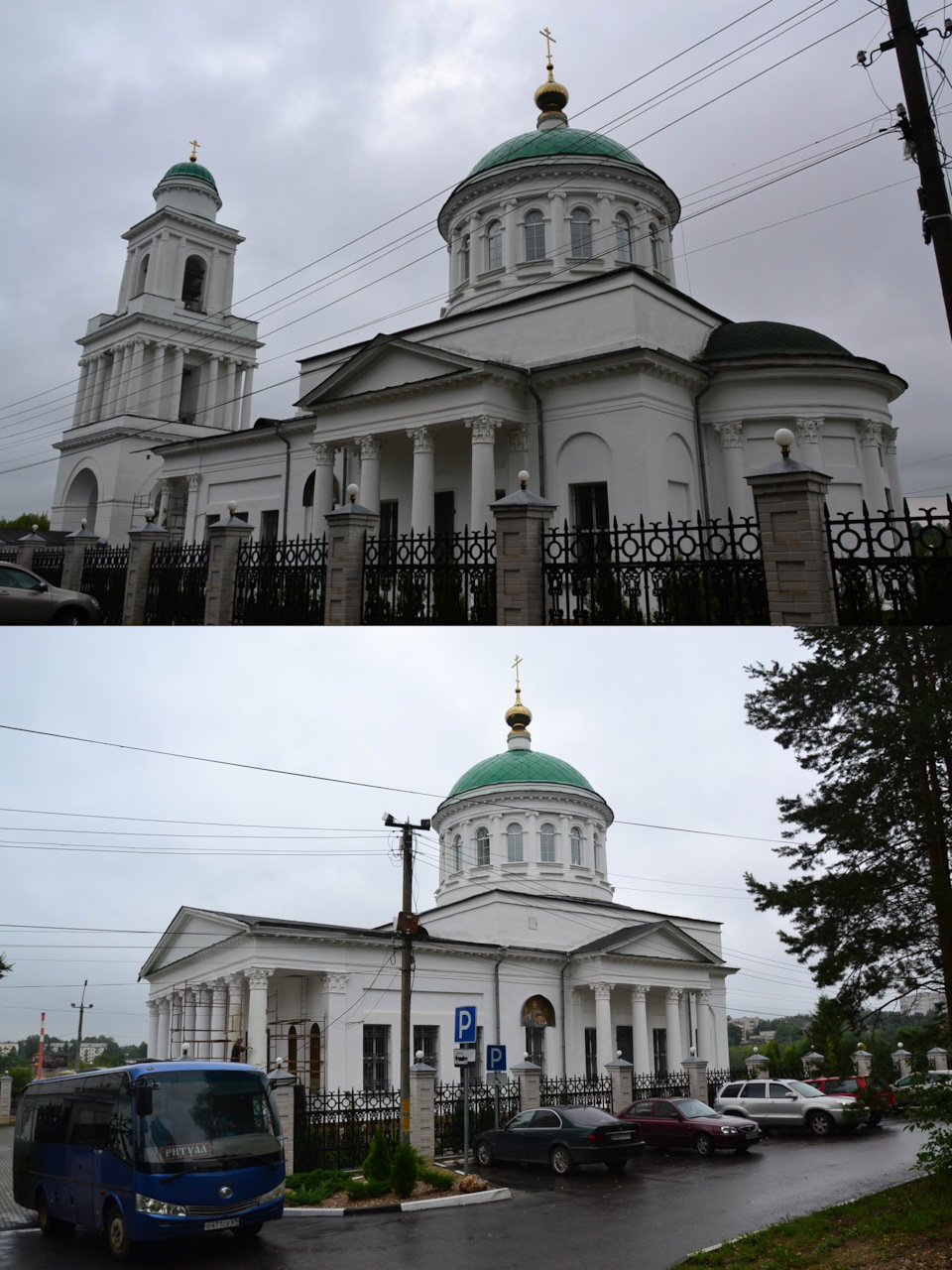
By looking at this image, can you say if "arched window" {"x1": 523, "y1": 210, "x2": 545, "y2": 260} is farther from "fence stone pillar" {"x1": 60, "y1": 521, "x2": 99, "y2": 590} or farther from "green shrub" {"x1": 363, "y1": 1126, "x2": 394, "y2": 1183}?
"green shrub" {"x1": 363, "y1": 1126, "x2": 394, "y2": 1183}

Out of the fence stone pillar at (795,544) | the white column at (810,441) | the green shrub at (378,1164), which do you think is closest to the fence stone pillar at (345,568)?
the fence stone pillar at (795,544)

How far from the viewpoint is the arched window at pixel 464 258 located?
3547 cm

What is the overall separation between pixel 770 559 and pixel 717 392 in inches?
638

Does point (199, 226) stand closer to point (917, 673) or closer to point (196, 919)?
point (196, 919)

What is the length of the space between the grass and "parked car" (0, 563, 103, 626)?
16.6 metres

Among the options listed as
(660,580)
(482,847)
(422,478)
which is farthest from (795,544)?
(482,847)

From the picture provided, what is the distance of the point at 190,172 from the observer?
2110 inches

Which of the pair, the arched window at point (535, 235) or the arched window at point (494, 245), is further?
the arched window at point (494, 245)

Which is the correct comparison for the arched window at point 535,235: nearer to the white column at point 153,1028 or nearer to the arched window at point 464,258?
the arched window at point 464,258

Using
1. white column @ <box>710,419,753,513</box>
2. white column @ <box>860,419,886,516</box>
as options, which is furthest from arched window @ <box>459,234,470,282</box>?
white column @ <box>860,419,886,516</box>

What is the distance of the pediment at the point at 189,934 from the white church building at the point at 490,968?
0.07 m

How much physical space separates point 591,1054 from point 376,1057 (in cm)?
867

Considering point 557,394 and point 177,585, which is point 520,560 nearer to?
point 177,585

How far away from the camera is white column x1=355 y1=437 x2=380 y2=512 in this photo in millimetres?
29312
